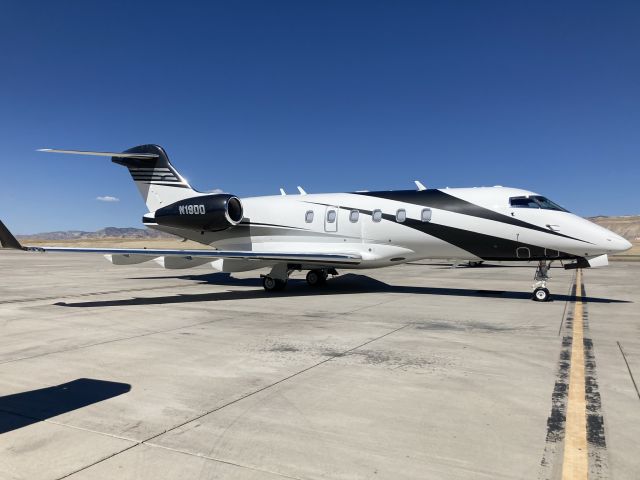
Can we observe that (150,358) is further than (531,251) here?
No

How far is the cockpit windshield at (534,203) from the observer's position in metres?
11.8

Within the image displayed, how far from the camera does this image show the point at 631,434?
3801 millimetres

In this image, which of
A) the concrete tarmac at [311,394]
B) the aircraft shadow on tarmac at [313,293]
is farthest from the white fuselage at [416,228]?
the concrete tarmac at [311,394]

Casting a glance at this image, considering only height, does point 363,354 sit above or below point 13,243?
below

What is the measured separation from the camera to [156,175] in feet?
57.9

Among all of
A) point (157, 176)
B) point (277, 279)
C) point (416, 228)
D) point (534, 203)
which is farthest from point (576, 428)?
point (157, 176)

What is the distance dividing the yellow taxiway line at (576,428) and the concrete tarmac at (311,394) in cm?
5

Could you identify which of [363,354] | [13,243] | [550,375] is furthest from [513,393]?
[13,243]

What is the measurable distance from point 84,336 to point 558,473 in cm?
721

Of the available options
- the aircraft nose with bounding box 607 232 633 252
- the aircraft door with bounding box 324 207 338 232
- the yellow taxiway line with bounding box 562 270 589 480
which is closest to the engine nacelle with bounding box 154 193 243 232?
the aircraft door with bounding box 324 207 338 232

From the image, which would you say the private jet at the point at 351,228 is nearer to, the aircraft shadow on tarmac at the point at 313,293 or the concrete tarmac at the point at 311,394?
the aircraft shadow on tarmac at the point at 313,293

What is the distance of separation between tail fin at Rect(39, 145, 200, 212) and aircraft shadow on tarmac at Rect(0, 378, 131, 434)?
42.3 ft

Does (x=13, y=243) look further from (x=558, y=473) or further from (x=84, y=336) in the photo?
(x=558, y=473)

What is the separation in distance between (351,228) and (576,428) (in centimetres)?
1063
